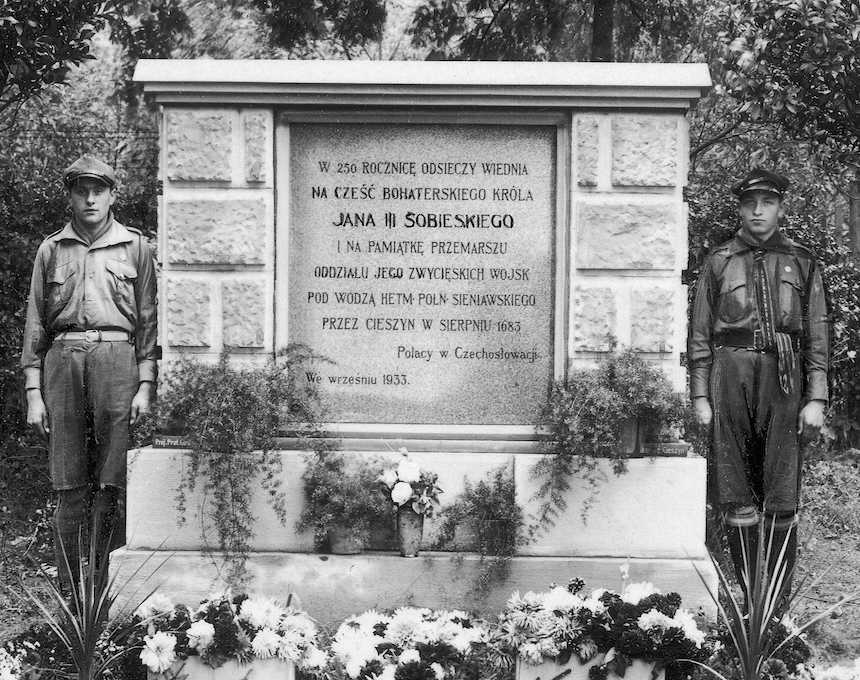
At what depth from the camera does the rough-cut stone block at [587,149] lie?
4.96m

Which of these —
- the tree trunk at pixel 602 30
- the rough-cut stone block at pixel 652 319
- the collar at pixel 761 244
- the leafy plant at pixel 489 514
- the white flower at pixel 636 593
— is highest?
the tree trunk at pixel 602 30

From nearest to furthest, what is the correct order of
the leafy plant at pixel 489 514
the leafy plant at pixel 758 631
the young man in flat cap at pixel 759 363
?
the leafy plant at pixel 758 631, the leafy plant at pixel 489 514, the young man in flat cap at pixel 759 363

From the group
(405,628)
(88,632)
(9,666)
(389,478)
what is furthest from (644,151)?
(9,666)

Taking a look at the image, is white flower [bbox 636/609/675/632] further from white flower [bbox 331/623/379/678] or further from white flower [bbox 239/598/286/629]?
white flower [bbox 239/598/286/629]

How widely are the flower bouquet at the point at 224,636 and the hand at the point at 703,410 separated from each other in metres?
2.24

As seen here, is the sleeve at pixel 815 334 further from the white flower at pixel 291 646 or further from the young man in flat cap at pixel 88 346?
the young man in flat cap at pixel 88 346

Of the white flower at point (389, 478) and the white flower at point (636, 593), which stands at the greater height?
the white flower at point (389, 478)

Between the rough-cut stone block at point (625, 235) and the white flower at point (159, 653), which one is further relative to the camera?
the rough-cut stone block at point (625, 235)

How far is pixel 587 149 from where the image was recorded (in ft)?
16.3

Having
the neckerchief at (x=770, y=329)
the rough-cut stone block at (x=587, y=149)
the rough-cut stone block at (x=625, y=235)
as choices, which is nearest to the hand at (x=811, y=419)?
the neckerchief at (x=770, y=329)

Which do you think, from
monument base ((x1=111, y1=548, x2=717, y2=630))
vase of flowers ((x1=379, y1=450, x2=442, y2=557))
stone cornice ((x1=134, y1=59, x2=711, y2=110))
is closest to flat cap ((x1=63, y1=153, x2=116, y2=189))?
stone cornice ((x1=134, y1=59, x2=711, y2=110))

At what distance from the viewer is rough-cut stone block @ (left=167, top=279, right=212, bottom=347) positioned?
5.00 meters

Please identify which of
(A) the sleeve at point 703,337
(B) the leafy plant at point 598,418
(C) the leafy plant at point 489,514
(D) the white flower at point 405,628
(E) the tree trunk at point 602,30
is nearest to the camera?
(D) the white flower at point 405,628

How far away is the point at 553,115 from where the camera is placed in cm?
506
